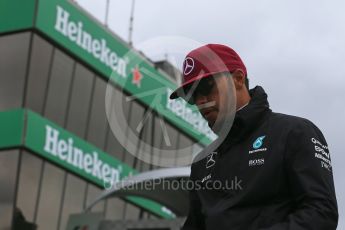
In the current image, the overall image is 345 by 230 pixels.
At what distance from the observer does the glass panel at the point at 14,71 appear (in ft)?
85.5

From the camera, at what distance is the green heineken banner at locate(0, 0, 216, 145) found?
86.1ft

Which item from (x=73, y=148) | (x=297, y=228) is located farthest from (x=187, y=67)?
(x=73, y=148)

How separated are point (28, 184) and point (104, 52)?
6.89 metres

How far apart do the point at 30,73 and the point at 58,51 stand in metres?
1.83

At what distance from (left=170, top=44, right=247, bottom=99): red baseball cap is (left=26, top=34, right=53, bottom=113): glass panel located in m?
23.8

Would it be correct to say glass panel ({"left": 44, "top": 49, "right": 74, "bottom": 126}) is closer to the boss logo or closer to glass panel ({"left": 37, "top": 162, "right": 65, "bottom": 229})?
glass panel ({"left": 37, "top": 162, "right": 65, "bottom": 229})

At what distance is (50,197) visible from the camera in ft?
87.9

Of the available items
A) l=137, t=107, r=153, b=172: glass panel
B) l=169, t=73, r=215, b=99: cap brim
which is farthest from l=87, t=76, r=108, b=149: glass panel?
l=169, t=73, r=215, b=99: cap brim

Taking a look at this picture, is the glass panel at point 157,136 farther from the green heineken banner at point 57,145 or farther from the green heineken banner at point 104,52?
the green heineken banner at point 57,145

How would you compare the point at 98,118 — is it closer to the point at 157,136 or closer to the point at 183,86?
the point at 157,136

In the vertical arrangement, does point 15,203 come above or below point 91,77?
below

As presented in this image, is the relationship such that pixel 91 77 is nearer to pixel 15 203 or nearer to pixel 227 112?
pixel 15 203

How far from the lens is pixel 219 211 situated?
2527 mm

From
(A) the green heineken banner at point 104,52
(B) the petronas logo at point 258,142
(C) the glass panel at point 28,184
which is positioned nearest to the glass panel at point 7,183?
(C) the glass panel at point 28,184
